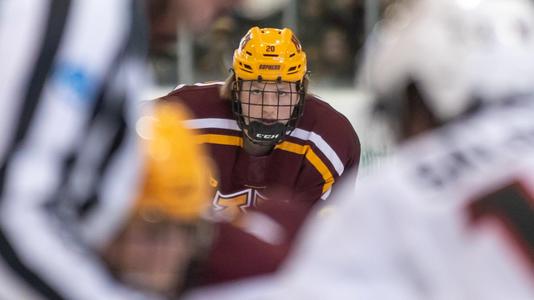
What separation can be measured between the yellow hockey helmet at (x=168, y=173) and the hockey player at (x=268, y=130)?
1.90 m

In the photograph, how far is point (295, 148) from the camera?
350 cm

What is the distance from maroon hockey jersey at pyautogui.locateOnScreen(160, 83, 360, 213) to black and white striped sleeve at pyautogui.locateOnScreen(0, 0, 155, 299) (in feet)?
6.81

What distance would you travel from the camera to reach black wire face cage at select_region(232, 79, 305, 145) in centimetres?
334

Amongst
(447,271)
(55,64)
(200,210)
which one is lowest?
(200,210)

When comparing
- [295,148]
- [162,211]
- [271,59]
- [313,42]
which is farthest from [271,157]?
[313,42]

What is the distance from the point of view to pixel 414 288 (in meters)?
1.26

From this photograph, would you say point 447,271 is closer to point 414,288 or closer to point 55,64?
point 414,288

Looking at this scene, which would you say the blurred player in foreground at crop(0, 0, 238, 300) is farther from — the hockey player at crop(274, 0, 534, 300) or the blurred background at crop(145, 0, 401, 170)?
the blurred background at crop(145, 0, 401, 170)

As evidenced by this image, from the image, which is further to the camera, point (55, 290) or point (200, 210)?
point (200, 210)

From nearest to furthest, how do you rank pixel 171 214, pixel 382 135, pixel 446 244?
pixel 446 244
pixel 171 214
pixel 382 135

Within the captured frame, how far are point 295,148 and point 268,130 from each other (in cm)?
17

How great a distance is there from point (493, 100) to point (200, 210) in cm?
40

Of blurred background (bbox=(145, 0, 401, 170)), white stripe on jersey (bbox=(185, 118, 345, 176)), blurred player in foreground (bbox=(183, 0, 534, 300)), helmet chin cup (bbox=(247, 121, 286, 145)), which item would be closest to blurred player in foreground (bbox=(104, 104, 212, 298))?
blurred player in foreground (bbox=(183, 0, 534, 300))

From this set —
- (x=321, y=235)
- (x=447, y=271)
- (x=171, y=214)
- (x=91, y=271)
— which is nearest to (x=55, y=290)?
(x=91, y=271)
